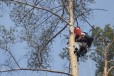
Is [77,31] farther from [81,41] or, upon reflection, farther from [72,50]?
[72,50]

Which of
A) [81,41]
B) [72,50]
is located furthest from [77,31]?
[72,50]

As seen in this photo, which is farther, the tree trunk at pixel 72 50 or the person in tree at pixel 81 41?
the person in tree at pixel 81 41

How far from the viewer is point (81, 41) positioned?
8.86 meters

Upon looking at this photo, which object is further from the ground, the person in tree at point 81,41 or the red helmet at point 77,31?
the red helmet at point 77,31

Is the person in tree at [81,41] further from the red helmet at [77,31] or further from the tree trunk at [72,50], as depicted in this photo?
the tree trunk at [72,50]

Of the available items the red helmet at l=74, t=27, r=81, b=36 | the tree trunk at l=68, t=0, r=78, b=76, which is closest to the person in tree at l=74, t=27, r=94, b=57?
the red helmet at l=74, t=27, r=81, b=36

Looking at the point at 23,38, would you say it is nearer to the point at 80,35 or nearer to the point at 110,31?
the point at 80,35

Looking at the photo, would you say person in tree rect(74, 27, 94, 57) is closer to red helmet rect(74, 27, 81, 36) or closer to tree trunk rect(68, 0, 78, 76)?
red helmet rect(74, 27, 81, 36)

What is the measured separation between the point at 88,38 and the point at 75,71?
105cm

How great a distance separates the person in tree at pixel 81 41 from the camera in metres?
8.62

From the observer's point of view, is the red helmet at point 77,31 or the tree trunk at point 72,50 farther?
the red helmet at point 77,31

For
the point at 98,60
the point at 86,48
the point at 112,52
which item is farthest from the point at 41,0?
the point at 98,60

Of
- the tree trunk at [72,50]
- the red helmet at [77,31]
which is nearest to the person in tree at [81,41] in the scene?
the red helmet at [77,31]

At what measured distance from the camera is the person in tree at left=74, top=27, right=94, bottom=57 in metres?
8.62
